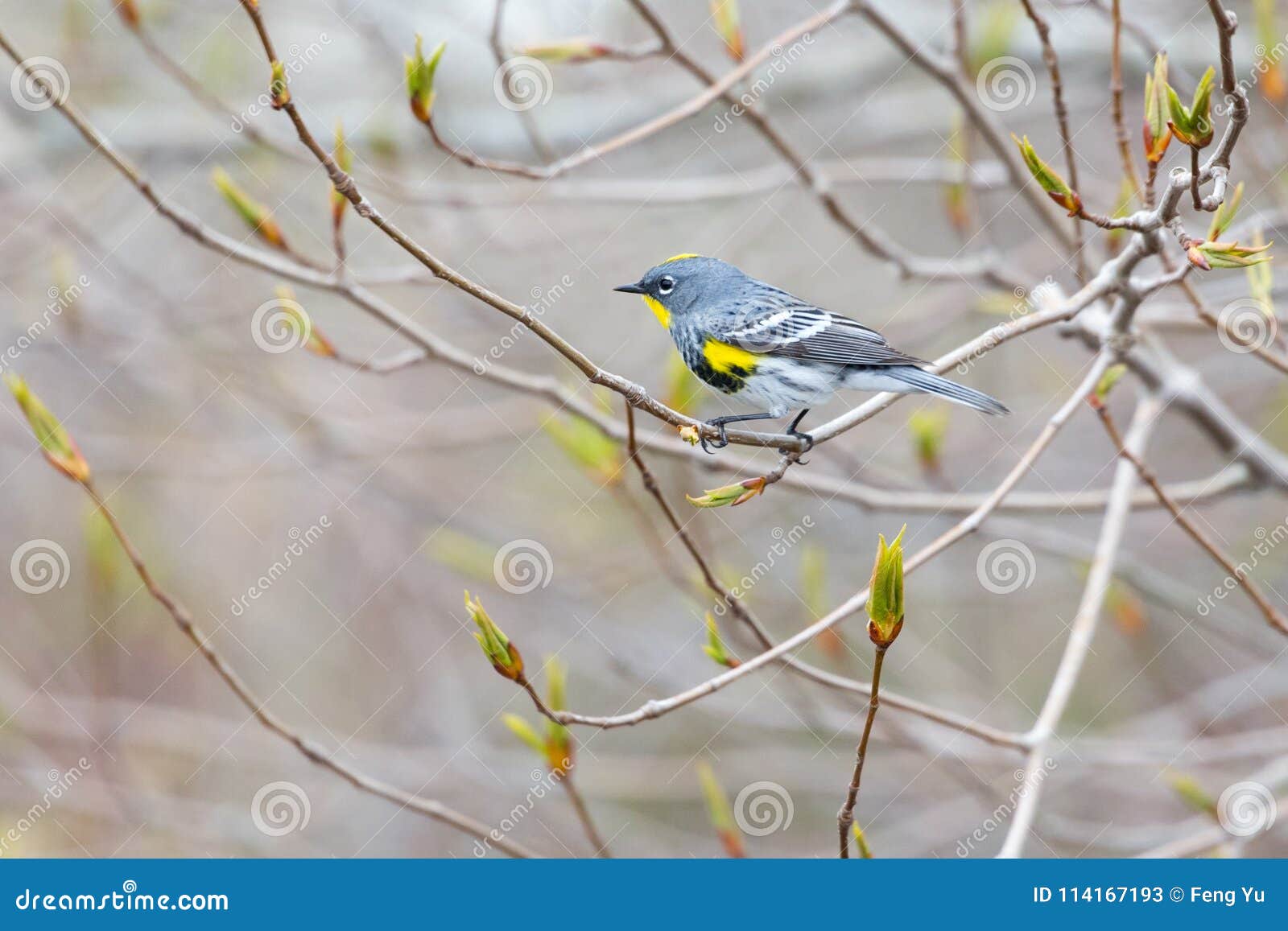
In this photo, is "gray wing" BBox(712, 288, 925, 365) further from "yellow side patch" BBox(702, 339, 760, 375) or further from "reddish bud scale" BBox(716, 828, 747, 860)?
"reddish bud scale" BBox(716, 828, 747, 860)

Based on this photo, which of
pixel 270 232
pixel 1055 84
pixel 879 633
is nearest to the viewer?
pixel 879 633

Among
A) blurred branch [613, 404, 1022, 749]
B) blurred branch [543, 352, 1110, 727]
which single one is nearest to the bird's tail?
blurred branch [543, 352, 1110, 727]

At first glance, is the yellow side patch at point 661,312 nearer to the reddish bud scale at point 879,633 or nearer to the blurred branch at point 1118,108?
the blurred branch at point 1118,108

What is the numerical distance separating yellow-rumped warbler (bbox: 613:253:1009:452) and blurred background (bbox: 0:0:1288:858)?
0.70 m

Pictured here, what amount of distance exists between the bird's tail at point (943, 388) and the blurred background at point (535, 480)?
0.82m

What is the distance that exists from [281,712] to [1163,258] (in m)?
5.97

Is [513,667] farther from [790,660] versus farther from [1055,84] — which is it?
[1055,84]

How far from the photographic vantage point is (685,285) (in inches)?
147

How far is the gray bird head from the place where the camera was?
3693 millimetres

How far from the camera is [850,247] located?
780 cm

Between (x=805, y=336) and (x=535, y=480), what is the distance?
12.3 feet

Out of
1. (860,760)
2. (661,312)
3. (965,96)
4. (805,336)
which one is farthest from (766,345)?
(860,760)

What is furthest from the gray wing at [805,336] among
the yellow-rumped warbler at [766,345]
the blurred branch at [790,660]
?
the blurred branch at [790,660]

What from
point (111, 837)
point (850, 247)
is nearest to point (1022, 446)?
point (850, 247)
